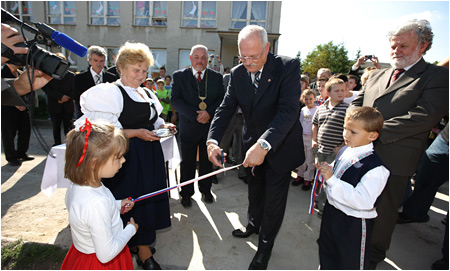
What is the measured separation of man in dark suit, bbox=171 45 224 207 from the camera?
3.69m

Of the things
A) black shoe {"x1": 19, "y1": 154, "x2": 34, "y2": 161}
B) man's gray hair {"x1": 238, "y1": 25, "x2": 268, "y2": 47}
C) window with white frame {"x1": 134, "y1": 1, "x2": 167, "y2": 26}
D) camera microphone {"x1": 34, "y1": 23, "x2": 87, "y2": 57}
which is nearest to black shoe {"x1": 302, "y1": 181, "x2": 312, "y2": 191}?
man's gray hair {"x1": 238, "y1": 25, "x2": 268, "y2": 47}

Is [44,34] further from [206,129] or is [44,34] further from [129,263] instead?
[206,129]

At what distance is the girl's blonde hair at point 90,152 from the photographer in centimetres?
142

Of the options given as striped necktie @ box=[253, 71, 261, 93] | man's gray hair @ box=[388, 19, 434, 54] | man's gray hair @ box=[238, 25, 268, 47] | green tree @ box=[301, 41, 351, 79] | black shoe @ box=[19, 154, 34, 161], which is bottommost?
black shoe @ box=[19, 154, 34, 161]

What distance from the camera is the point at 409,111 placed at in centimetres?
215

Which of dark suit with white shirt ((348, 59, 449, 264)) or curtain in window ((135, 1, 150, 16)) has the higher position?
curtain in window ((135, 1, 150, 16))

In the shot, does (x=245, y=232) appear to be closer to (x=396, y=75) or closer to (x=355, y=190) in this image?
(x=355, y=190)

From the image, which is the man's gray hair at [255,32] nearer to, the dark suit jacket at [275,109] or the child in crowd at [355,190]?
the dark suit jacket at [275,109]

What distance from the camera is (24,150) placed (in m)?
5.37

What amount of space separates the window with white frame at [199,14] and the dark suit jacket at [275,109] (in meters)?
13.7

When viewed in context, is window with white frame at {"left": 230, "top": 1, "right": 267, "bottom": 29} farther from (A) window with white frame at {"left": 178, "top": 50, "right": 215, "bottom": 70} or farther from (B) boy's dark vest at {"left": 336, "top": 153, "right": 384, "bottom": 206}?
(B) boy's dark vest at {"left": 336, "top": 153, "right": 384, "bottom": 206}

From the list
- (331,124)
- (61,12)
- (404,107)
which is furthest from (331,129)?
(61,12)

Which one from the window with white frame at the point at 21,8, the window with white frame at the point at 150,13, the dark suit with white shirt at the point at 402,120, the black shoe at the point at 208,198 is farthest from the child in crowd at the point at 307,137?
the window with white frame at the point at 21,8

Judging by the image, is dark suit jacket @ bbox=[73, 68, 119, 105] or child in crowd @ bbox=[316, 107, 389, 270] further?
dark suit jacket @ bbox=[73, 68, 119, 105]
